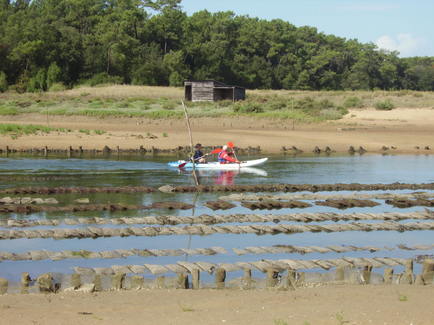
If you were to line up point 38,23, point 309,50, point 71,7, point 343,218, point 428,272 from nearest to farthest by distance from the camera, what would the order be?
point 428,272
point 343,218
point 38,23
point 71,7
point 309,50

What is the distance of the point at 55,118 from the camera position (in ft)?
158

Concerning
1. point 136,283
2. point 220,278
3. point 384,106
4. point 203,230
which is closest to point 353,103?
point 384,106

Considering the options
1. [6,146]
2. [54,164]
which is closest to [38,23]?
[6,146]

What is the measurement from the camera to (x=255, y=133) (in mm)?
42281

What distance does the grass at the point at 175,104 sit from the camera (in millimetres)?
49225

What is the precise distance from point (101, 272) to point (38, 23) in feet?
227

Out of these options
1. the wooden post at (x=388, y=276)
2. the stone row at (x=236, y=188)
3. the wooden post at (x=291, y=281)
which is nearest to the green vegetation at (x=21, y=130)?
the stone row at (x=236, y=188)

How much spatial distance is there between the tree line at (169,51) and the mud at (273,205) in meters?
49.7

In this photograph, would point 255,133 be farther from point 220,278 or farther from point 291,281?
point 220,278

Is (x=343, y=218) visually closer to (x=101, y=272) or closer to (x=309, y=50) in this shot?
(x=101, y=272)

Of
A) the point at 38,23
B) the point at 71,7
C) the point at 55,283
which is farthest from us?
the point at 71,7

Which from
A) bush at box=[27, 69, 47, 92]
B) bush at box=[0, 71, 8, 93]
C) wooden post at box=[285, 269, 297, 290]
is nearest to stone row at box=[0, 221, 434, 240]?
wooden post at box=[285, 269, 297, 290]

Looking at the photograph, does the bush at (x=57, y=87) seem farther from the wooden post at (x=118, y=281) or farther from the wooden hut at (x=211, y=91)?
the wooden post at (x=118, y=281)

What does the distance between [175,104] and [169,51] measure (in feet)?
105
